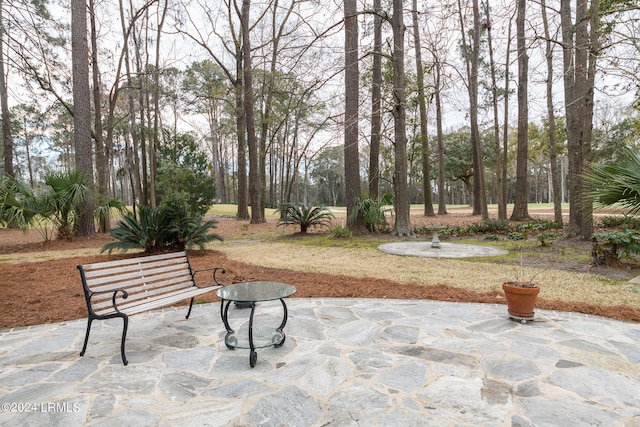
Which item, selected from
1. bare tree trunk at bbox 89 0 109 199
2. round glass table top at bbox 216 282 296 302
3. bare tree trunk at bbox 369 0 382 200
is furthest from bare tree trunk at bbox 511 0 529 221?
bare tree trunk at bbox 89 0 109 199

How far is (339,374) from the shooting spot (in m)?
2.58

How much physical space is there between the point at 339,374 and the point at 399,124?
8653 millimetres

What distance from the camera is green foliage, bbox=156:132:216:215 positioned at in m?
15.3

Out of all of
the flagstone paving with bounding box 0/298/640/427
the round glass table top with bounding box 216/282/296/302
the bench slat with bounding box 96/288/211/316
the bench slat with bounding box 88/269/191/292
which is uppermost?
the bench slat with bounding box 88/269/191/292

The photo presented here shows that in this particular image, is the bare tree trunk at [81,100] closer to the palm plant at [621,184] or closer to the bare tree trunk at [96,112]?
the bare tree trunk at [96,112]

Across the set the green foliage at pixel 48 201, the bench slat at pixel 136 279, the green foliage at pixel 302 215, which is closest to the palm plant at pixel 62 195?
the green foliage at pixel 48 201

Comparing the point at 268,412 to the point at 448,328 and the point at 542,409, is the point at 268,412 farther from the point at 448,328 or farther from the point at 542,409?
the point at 448,328

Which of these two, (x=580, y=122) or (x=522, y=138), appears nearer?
(x=580, y=122)

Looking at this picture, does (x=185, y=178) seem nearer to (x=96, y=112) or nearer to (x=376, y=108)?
(x=96, y=112)

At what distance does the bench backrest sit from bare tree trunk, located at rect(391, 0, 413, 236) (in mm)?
7449

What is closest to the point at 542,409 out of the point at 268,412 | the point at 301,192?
the point at 268,412

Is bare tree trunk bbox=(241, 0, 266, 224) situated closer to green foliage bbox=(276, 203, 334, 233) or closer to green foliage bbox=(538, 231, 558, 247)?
green foliage bbox=(276, 203, 334, 233)

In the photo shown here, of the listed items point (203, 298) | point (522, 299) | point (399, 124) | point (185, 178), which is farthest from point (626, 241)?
point (185, 178)

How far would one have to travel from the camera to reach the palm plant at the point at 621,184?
470 centimetres
